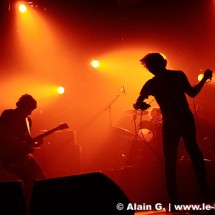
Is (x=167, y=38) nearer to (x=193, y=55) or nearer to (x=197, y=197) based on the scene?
(x=193, y=55)

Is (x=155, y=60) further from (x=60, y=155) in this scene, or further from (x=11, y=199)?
(x=60, y=155)

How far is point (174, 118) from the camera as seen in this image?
3.66 metres

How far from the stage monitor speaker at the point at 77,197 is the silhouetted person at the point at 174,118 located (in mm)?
1519

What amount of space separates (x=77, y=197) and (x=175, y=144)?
1.81m

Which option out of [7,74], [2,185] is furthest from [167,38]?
[2,185]

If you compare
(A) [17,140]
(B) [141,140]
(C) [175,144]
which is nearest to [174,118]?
(C) [175,144]

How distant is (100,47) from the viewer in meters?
11.6

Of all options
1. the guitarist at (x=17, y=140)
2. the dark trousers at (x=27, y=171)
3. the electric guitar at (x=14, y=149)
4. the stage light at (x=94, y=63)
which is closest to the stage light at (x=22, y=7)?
the stage light at (x=94, y=63)

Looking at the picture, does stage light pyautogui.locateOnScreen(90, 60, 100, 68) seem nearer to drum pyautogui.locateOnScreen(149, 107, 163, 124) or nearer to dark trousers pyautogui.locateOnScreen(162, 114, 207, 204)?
drum pyautogui.locateOnScreen(149, 107, 163, 124)

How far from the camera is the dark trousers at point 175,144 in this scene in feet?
11.6

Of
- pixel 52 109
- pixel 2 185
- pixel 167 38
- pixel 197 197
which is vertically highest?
pixel 167 38

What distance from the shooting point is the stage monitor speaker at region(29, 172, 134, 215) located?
2.14m

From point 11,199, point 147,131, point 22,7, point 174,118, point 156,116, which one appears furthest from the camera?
point 22,7

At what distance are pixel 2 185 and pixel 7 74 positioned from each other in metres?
9.09
